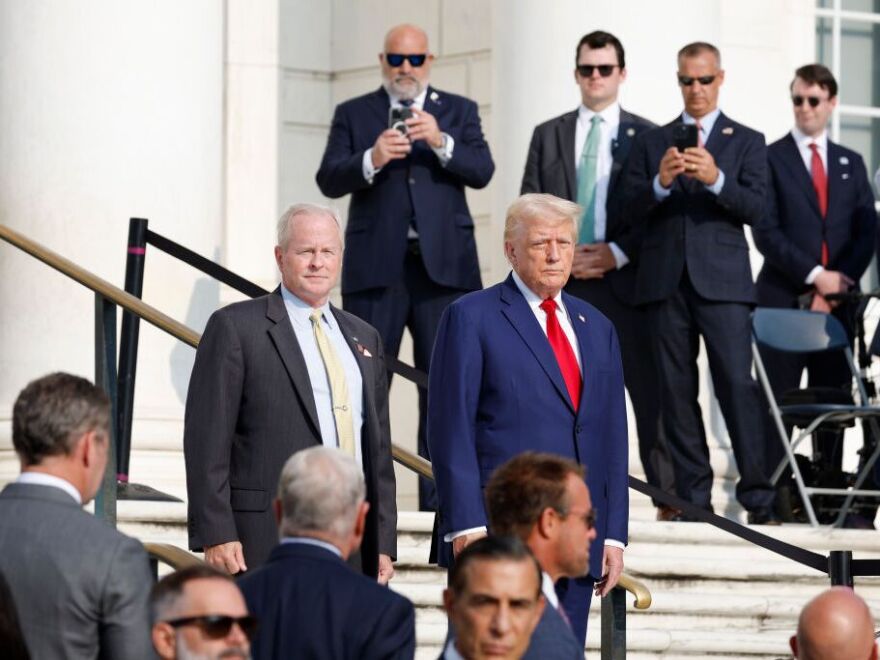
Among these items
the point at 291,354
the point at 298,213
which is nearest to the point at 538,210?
the point at 298,213

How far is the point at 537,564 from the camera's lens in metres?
5.04

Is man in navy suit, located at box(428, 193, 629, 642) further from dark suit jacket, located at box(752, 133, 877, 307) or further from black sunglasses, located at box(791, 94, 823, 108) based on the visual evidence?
black sunglasses, located at box(791, 94, 823, 108)

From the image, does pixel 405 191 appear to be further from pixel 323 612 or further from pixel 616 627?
pixel 323 612

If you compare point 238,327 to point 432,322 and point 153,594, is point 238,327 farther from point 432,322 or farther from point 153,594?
point 432,322

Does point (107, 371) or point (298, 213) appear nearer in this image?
point (298, 213)

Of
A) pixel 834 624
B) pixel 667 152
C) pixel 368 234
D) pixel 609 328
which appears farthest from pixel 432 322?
pixel 834 624

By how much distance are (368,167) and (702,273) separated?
1408 millimetres

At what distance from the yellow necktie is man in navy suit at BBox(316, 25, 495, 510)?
2.79 m

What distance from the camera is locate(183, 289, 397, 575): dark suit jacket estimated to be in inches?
266

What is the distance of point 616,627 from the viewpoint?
7016mm

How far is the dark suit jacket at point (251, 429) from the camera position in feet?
22.2

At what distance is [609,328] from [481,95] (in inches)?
221

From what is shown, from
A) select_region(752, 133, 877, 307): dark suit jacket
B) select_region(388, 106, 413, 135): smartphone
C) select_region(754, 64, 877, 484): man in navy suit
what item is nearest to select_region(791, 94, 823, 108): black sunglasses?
select_region(754, 64, 877, 484): man in navy suit

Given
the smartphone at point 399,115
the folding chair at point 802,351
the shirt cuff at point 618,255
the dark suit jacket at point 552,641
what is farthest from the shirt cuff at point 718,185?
the dark suit jacket at point 552,641
